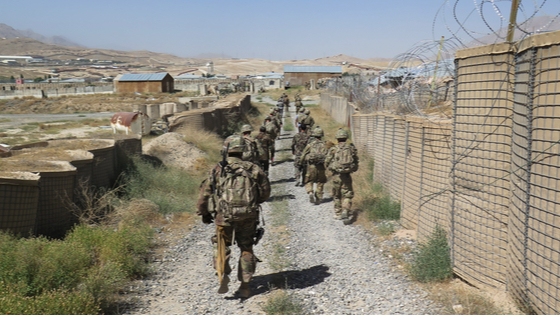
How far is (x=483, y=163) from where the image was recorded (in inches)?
155

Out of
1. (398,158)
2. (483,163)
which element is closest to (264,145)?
(398,158)

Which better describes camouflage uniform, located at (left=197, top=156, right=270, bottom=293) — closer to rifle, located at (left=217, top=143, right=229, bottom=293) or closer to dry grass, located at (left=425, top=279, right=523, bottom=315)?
rifle, located at (left=217, top=143, right=229, bottom=293)

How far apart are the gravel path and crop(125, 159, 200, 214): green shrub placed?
4.30 ft

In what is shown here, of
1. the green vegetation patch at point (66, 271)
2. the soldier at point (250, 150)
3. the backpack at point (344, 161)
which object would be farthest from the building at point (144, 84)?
the green vegetation patch at point (66, 271)

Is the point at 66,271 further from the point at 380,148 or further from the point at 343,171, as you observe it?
the point at 380,148

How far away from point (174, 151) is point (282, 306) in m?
8.05

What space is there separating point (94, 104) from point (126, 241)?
31.3m

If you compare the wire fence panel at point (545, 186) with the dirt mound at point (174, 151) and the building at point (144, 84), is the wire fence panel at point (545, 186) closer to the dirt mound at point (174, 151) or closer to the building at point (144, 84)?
the dirt mound at point (174, 151)

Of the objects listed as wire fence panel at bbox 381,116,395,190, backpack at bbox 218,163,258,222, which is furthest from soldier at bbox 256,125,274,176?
backpack at bbox 218,163,258,222

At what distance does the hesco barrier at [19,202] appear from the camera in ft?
15.7

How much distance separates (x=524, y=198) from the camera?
3.22m

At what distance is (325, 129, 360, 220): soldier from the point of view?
7.09 metres

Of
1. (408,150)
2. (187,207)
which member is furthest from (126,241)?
(408,150)

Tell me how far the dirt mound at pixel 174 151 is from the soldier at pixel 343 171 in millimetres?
4997
